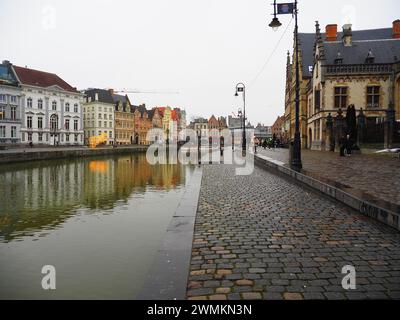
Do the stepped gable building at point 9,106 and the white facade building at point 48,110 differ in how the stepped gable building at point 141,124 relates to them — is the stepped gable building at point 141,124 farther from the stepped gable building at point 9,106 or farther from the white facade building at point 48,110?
the stepped gable building at point 9,106

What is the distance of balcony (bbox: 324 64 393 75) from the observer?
36.0m

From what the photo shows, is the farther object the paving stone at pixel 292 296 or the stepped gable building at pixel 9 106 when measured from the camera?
the stepped gable building at pixel 9 106

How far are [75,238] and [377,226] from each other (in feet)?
20.5

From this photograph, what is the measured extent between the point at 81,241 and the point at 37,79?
2848 inches

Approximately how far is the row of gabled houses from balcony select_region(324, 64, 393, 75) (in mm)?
54896

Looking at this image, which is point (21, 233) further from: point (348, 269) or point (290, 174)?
point (290, 174)

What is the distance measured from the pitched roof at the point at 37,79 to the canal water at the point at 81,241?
203 ft

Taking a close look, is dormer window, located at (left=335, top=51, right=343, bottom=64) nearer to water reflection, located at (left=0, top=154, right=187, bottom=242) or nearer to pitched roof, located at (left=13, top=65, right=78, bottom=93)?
water reflection, located at (left=0, top=154, right=187, bottom=242)

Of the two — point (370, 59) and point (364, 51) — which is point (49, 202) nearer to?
point (370, 59)

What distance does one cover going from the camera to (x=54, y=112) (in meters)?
72.8

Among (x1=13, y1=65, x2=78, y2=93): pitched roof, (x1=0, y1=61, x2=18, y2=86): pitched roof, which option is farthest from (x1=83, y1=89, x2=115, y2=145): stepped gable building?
(x1=0, y1=61, x2=18, y2=86): pitched roof

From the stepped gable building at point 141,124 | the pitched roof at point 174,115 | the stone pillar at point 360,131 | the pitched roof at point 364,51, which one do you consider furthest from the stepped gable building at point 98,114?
the stone pillar at point 360,131

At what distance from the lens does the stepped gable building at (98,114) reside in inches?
3556

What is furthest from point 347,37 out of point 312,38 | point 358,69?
point 312,38
